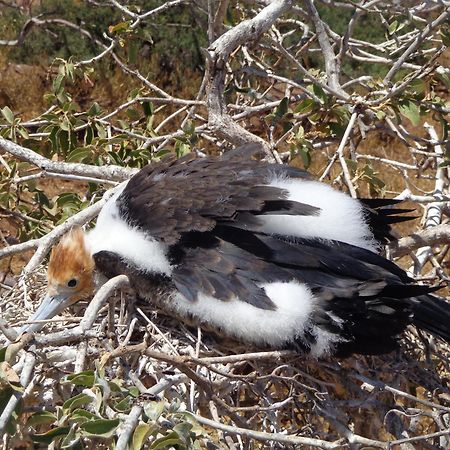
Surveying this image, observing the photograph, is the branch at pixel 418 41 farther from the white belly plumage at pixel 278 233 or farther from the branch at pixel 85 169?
the branch at pixel 85 169

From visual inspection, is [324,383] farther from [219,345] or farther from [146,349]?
[146,349]

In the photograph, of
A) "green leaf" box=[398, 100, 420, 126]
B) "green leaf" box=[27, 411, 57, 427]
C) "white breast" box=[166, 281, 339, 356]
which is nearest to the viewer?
"green leaf" box=[27, 411, 57, 427]

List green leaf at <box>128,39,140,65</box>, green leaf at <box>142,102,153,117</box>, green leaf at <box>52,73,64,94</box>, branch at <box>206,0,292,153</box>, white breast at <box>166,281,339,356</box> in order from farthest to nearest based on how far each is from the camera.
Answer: green leaf at <box>128,39,140,65</box> → green leaf at <box>142,102,153,117</box> → green leaf at <box>52,73,64,94</box> → branch at <box>206,0,292,153</box> → white breast at <box>166,281,339,356</box>

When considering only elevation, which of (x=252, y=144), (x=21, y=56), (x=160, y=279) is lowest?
(x=21, y=56)

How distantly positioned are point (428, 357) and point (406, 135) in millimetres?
746

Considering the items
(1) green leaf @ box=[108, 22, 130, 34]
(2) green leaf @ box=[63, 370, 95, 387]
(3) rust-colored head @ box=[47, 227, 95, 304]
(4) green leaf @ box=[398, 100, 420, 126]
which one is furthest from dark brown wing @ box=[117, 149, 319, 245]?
(1) green leaf @ box=[108, 22, 130, 34]

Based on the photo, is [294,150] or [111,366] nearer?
[111,366]

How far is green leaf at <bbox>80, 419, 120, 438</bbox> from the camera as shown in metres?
1.30

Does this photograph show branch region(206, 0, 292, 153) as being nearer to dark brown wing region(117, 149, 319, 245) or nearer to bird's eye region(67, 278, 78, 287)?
dark brown wing region(117, 149, 319, 245)

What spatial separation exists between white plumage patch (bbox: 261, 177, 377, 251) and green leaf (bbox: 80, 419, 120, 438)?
64 cm

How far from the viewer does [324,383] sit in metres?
1.72

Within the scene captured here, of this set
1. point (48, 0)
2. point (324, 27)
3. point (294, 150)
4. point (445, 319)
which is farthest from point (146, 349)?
point (48, 0)

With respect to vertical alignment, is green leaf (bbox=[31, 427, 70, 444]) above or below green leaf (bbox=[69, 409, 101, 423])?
below

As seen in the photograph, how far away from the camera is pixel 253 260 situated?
1.80 metres
